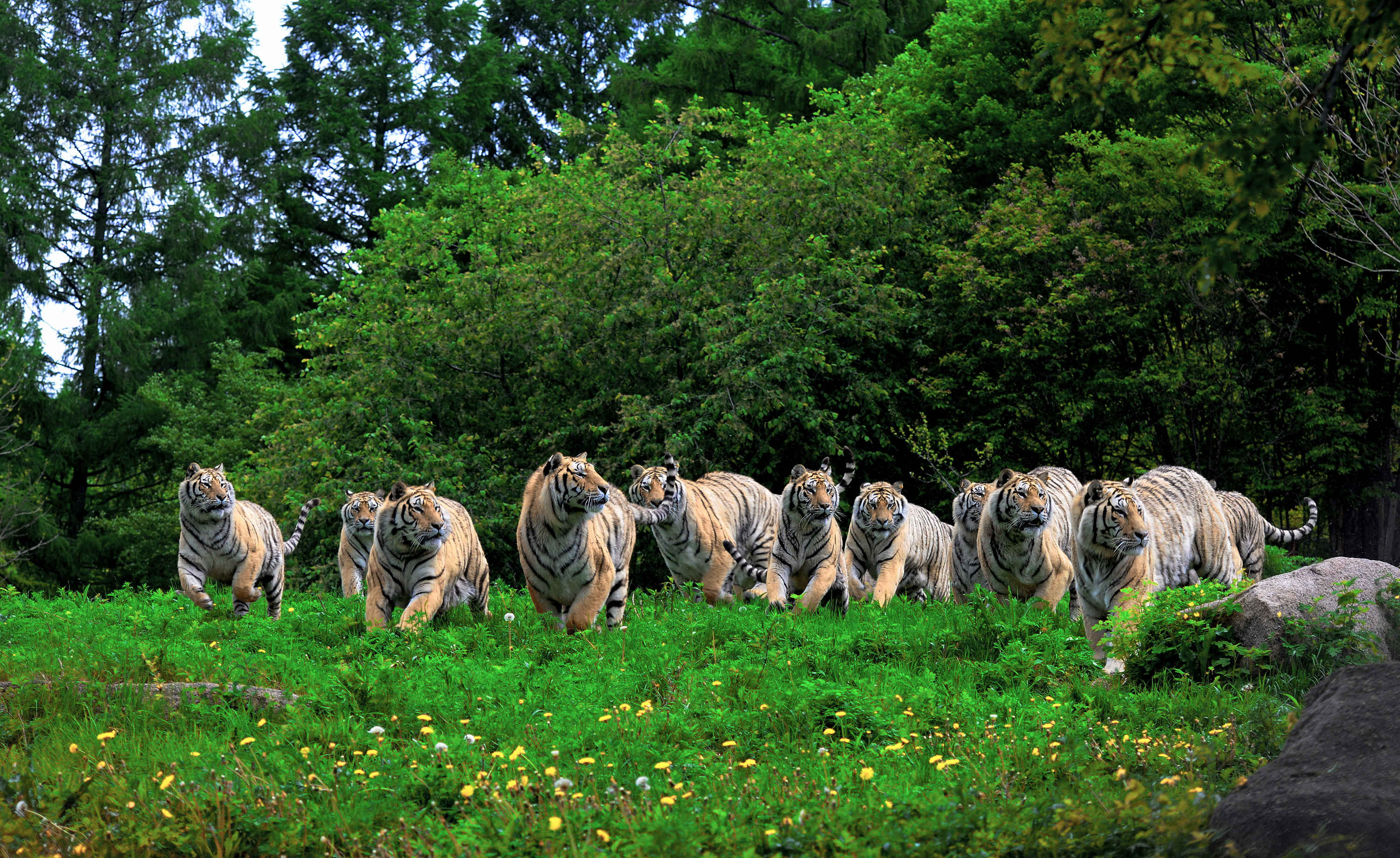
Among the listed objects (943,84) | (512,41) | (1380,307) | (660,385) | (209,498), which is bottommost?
(209,498)

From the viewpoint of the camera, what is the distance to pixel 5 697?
6738 mm

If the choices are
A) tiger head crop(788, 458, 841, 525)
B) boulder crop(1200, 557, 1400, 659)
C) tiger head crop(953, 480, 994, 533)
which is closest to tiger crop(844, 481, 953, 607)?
tiger head crop(953, 480, 994, 533)

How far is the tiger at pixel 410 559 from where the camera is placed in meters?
8.73

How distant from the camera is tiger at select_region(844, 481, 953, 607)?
10492mm

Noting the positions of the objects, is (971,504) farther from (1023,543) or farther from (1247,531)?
(1247,531)

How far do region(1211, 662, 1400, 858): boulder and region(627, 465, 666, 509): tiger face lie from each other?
21.4ft

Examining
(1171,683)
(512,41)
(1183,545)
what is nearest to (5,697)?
(1171,683)

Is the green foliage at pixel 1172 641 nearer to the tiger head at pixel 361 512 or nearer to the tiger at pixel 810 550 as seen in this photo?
the tiger at pixel 810 550

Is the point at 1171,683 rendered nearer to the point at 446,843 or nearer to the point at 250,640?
the point at 446,843

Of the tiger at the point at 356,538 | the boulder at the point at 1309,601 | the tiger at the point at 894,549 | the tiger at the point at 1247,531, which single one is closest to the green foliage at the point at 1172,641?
the boulder at the point at 1309,601

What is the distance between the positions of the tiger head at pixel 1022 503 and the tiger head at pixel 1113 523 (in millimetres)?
1302

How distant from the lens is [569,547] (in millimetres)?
8883

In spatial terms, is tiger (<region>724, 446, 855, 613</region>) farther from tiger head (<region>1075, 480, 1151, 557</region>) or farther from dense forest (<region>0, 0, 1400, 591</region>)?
dense forest (<region>0, 0, 1400, 591</region>)

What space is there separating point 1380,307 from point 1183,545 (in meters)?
8.41
